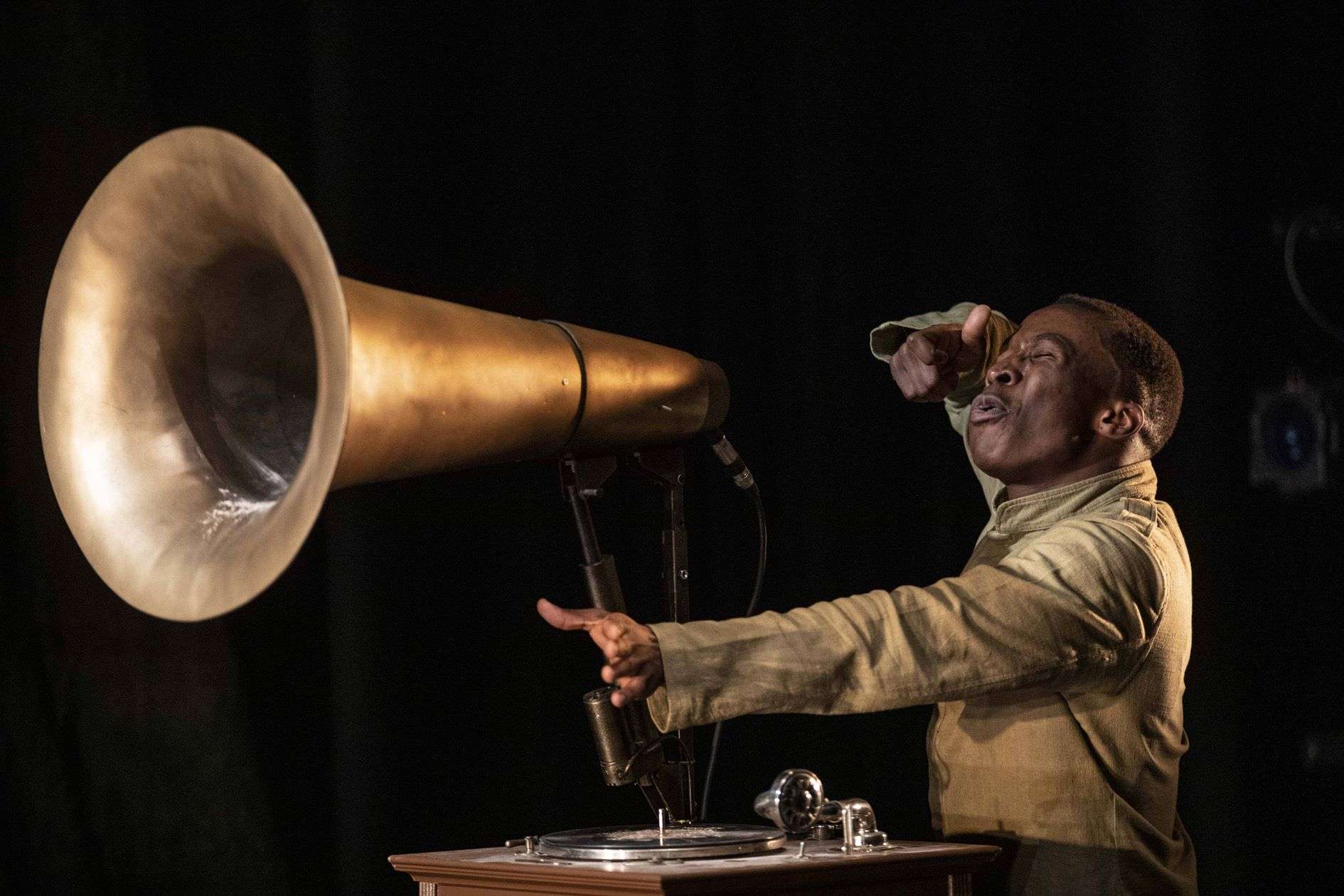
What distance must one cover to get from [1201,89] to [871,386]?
675 mm

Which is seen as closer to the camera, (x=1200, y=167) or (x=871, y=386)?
(x=1200, y=167)

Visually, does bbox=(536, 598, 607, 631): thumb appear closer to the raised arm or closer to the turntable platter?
the turntable platter

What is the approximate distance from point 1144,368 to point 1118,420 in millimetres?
79

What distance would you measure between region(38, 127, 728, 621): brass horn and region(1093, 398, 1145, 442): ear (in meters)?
0.59

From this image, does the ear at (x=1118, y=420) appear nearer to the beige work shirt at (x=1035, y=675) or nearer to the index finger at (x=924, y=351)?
the beige work shirt at (x=1035, y=675)

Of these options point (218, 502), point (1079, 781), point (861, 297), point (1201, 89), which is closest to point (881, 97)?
point (861, 297)

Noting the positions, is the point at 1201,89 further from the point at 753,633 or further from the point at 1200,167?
the point at 753,633

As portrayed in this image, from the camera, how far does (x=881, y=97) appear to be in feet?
8.21

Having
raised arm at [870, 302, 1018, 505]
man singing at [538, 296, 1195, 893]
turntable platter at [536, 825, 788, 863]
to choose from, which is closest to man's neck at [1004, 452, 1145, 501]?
man singing at [538, 296, 1195, 893]

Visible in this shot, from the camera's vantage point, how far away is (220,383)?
1542 millimetres

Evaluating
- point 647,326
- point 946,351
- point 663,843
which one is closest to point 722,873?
point 663,843

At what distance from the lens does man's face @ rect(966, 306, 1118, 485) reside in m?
1.79

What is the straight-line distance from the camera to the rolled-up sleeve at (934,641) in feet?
4.76

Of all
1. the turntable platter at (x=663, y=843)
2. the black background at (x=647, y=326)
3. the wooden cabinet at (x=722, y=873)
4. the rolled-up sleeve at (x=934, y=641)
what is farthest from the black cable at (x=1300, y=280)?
the turntable platter at (x=663, y=843)
